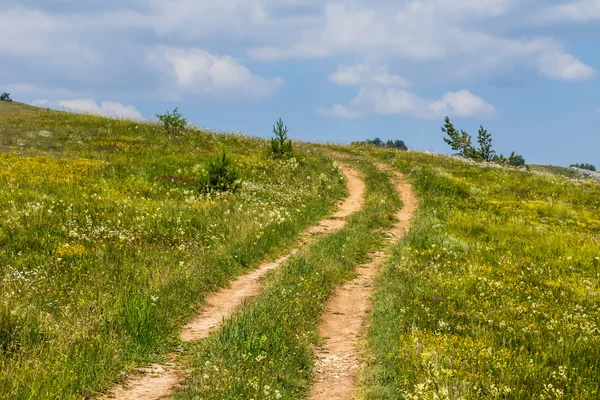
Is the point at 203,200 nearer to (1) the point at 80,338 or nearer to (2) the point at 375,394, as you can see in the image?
(1) the point at 80,338

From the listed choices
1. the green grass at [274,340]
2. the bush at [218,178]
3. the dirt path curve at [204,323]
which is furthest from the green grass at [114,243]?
the green grass at [274,340]

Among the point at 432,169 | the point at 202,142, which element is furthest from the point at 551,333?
the point at 202,142

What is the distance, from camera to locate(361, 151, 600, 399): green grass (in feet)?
22.0

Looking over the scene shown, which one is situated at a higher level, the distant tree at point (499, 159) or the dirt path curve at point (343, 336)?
the distant tree at point (499, 159)

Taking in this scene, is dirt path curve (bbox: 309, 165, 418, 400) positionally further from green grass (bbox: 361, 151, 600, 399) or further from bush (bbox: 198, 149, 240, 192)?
bush (bbox: 198, 149, 240, 192)

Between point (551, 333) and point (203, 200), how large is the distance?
15.2 m

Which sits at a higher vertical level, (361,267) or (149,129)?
(149,129)

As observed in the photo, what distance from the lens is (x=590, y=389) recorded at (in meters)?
6.47

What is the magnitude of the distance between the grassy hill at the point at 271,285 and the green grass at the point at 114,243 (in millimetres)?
49

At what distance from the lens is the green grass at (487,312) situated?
671cm

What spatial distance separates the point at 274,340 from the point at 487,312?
14.6 ft

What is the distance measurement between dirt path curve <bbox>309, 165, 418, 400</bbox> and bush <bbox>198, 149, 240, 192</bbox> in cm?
959

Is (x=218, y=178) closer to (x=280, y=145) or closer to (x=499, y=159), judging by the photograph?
(x=280, y=145)

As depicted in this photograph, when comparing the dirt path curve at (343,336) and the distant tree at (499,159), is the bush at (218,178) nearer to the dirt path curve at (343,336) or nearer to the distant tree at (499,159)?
the dirt path curve at (343,336)
